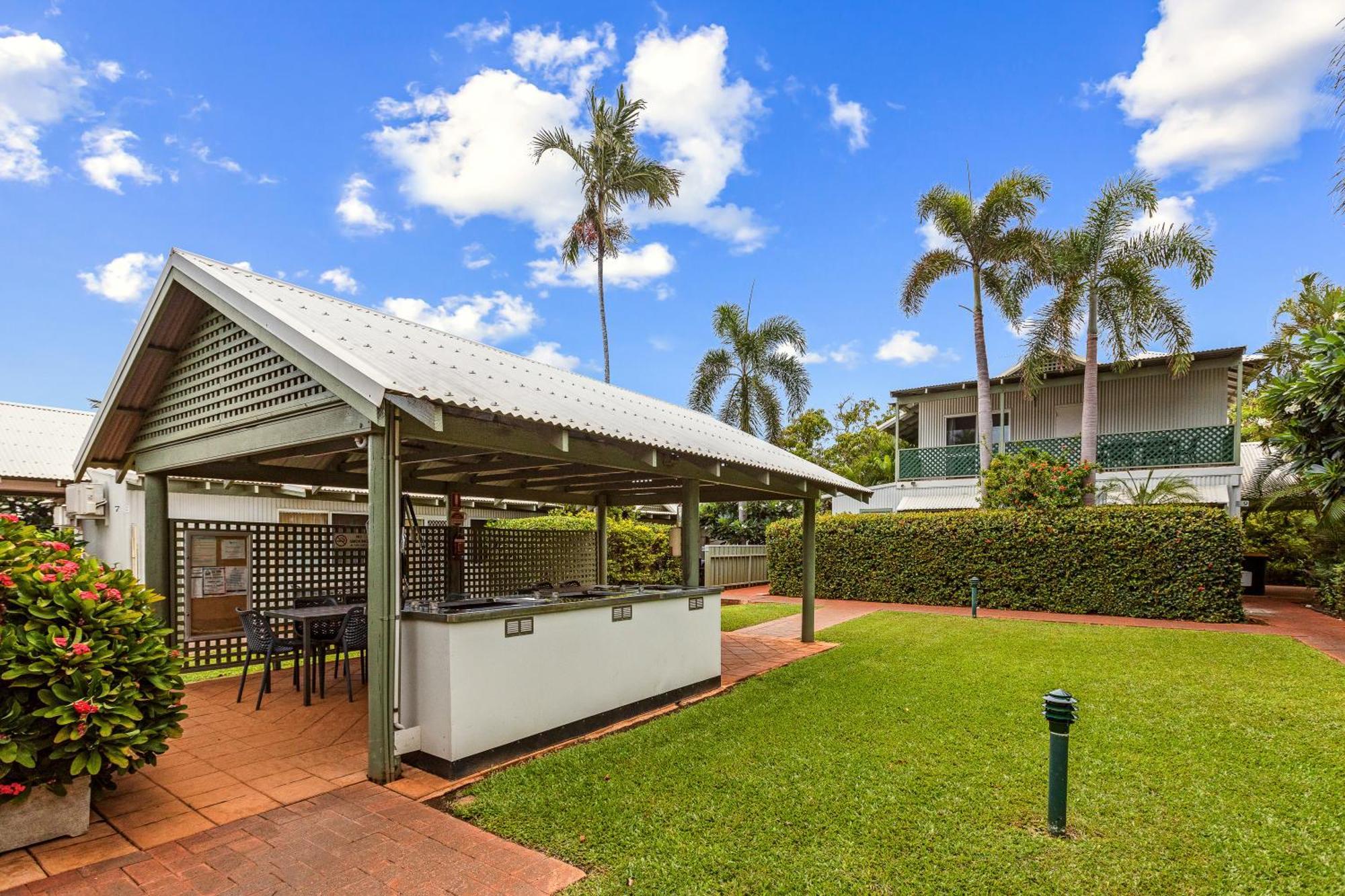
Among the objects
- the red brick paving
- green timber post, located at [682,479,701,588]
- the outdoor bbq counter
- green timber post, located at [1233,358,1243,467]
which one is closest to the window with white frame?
green timber post, located at [1233,358,1243,467]

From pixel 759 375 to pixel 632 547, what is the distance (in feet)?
36.1

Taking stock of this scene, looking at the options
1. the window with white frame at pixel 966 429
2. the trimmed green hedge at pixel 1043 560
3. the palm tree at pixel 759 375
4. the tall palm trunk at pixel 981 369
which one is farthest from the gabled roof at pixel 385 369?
the palm tree at pixel 759 375

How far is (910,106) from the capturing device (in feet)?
54.3

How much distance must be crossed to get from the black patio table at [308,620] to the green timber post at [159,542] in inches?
51.0

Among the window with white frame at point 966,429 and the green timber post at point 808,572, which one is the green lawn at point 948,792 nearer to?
the green timber post at point 808,572

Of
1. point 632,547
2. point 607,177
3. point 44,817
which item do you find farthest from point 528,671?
point 607,177

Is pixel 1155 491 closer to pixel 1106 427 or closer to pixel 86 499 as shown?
pixel 1106 427

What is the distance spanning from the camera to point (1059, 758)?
4.01 meters

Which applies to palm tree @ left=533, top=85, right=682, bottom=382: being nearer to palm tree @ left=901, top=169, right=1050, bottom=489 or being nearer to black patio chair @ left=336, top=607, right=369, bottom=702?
palm tree @ left=901, top=169, right=1050, bottom=489

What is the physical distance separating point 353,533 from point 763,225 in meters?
23.0

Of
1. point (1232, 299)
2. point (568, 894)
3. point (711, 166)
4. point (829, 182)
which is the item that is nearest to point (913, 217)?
point (829, 182)

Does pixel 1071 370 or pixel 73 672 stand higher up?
pixel 1071 370

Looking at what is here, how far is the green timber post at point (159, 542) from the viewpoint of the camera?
7.65m

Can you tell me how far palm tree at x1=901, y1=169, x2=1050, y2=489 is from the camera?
→ 1889cm
